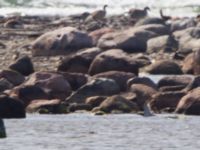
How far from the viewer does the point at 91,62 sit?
Answer: 3728cm

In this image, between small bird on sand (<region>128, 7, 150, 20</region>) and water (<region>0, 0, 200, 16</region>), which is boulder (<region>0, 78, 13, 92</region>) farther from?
water (<region>0, 0, 200, 16</region>)

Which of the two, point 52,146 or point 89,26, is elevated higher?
point 52,146

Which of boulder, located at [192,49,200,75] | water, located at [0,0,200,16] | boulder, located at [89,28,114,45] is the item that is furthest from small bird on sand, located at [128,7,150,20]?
boulder, located at [192,49,200,75]

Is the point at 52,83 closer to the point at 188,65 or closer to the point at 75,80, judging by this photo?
the point at 75,80

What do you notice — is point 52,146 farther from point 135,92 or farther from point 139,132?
point 135,92

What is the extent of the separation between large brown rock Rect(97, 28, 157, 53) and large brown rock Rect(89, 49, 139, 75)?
6.04 metres

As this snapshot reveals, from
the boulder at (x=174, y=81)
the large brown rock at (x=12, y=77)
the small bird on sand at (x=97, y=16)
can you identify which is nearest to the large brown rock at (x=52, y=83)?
the large brown rock at (x=12, y=77)

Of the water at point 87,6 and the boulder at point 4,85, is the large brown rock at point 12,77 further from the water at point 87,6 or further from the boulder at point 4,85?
the water at point 87,6

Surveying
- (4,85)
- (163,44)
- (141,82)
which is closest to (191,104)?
(141,82)

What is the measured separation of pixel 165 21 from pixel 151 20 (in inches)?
79.9

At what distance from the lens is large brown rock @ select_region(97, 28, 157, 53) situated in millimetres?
43188

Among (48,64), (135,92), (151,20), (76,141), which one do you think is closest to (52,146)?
(76,141)

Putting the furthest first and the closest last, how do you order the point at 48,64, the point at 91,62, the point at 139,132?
1. the point at 48,64
2. the point at 91,62
3. the point at 139,132

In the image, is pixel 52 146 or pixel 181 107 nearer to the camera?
pixel 52 146
